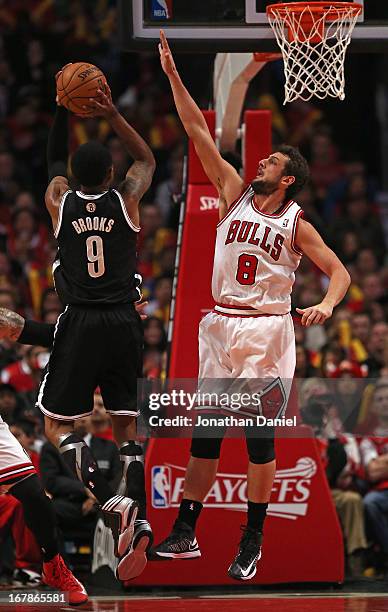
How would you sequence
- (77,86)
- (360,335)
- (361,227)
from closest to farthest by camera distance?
1. (77,86)
2. (360,335)
3. (361,227)

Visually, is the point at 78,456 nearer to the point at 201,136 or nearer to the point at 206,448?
the point at 206,448

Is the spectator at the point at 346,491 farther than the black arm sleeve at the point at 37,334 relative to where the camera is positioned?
Yes

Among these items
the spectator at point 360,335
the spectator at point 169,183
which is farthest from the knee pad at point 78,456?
the spectator at point 169,183

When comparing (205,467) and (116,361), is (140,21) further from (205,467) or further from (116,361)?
(205,467)

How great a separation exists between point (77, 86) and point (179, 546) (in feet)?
9.51

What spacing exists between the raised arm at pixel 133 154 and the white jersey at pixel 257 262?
0.62m

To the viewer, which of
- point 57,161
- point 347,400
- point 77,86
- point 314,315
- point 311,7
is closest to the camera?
point 314,315

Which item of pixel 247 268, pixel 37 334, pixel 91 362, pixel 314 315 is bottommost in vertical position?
pixel 91 362

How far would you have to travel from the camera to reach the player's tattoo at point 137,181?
8039 millimetres

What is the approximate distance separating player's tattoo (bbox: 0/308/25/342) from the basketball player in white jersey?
1.16m

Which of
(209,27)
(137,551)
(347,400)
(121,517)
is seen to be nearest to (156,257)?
(347,400)

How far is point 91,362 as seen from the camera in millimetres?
7855

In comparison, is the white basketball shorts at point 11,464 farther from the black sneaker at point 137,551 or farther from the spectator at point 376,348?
the spectator at point 376,348

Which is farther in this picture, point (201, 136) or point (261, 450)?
point (201, 136)
